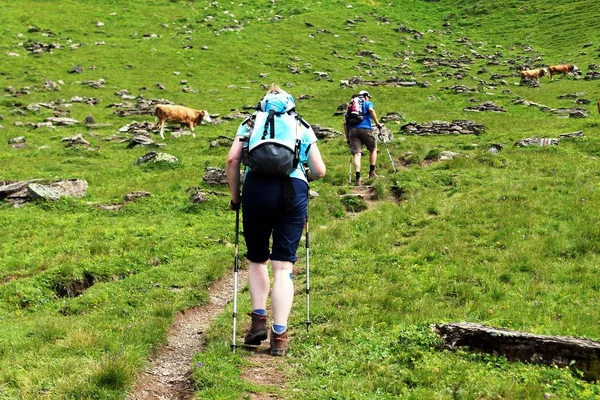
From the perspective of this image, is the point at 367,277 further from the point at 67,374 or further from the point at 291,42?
the point at 291,42

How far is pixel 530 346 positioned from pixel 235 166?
14.7ft

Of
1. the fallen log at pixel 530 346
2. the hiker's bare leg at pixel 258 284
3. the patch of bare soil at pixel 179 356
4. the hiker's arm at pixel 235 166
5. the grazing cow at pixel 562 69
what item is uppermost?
the grazing cow at pixel 562 69

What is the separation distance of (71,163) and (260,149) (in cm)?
2048

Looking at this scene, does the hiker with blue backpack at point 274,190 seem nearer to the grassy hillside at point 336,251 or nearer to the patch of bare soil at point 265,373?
the patch of bare soil at point 265,373

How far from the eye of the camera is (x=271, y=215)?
22.3ft

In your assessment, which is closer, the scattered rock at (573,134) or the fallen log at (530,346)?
the fallen log at (530,346)

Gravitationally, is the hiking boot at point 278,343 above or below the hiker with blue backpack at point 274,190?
below

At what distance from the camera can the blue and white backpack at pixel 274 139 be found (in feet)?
21.5

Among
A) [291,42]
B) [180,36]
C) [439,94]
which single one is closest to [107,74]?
[180,36]

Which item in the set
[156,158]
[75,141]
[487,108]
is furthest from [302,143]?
[487,108]

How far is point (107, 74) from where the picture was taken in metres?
46.7

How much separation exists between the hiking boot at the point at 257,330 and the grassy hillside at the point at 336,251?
480 millimetres

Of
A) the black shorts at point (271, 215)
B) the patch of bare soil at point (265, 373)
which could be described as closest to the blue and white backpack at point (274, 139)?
the black shorts at point (271, 215)

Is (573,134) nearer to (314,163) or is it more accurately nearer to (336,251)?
(336,251)
